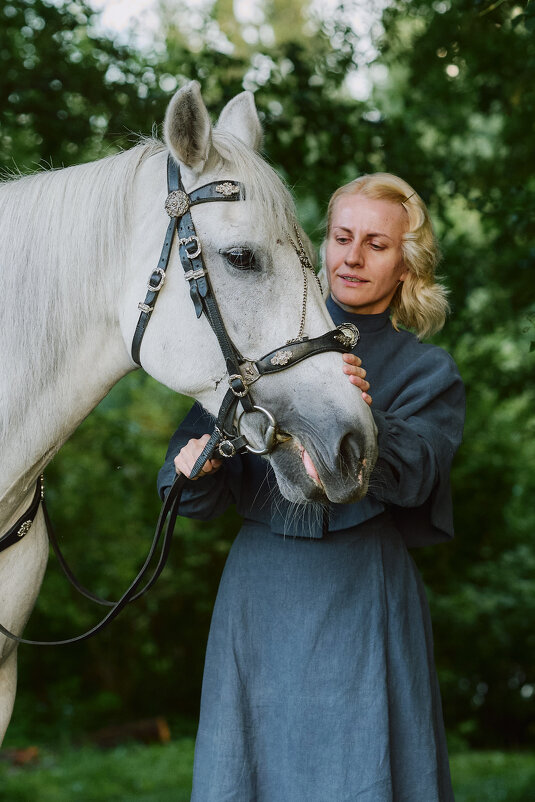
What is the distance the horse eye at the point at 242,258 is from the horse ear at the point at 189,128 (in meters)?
0.23

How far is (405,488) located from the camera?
1953mm

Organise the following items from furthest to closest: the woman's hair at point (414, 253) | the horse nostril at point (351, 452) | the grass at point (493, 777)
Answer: the grass at point (493, 777), the woman's hair at point (414, 253), the horse nostril at point (351, 452)

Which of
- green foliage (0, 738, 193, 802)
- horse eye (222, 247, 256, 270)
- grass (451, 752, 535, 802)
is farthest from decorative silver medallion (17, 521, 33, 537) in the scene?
grass (451, 752, 535, 802)

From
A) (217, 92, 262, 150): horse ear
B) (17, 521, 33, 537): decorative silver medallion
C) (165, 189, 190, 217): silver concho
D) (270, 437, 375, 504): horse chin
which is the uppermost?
(217, 92, 262, 150): horse ear

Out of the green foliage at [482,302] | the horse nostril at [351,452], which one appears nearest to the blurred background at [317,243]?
the green foliage at [482,302]

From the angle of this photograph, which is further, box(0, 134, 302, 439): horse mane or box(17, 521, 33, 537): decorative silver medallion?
box(17, 521, 33, 537): decorative silver medallion

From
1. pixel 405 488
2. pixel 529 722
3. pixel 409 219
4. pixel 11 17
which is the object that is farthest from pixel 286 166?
pixel 529 722

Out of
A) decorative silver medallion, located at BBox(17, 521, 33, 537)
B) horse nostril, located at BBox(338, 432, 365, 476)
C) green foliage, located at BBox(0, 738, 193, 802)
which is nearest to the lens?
horse nostril, located at BBox(338, 432, 365, 476)

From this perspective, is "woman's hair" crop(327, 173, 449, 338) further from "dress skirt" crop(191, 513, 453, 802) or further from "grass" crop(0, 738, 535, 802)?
"grass" crop(0, 738, 535, 802)

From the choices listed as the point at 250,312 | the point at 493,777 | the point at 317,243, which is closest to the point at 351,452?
the point at 250,312

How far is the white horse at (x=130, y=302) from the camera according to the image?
1899 millimetres

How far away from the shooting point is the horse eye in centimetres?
191

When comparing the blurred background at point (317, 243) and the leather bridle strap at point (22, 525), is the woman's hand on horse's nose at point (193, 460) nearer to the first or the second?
the leather bridle strap at point (22, 525)

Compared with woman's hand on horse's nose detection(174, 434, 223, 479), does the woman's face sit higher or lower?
higher
